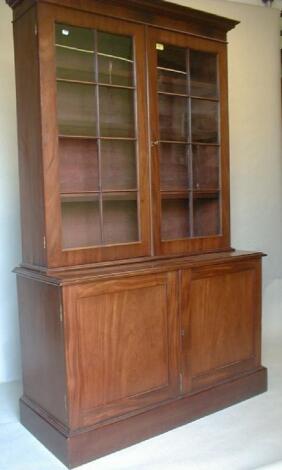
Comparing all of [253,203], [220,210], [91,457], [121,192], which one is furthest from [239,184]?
[91,457]

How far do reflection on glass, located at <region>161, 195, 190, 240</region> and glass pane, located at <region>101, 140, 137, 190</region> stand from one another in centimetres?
26

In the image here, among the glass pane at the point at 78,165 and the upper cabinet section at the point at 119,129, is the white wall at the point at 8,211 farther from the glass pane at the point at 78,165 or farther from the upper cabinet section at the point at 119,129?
the glass pane at the point at 78,165

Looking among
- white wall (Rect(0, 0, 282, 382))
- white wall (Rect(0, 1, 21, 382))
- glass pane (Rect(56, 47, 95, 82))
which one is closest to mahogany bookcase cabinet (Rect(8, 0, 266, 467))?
glass pane (Rect(56, 47, 95, 82))

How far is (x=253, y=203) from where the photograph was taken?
12.7ft

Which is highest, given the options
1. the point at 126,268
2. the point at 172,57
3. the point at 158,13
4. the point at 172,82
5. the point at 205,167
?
the point at 158,13

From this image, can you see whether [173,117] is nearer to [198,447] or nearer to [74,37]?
[74,37]

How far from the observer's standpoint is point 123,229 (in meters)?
2.39

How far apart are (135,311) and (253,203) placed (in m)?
1.99

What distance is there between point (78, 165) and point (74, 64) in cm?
48

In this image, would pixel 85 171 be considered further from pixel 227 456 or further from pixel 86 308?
pixel 227 456

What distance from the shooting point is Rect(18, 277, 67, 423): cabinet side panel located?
6.86ft

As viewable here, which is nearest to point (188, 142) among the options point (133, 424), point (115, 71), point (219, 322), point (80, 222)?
point (115, 71)

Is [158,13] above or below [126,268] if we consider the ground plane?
above

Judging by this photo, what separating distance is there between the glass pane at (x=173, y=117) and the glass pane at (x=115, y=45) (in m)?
0.31
